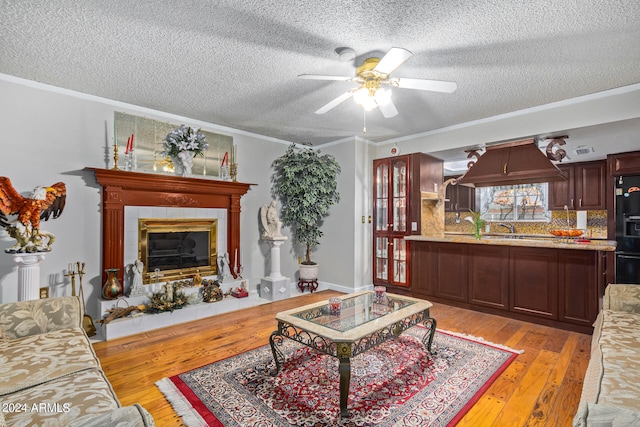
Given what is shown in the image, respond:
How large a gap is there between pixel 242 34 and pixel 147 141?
2.27m

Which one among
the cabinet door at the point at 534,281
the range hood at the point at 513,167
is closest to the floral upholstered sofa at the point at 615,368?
the cabinet door at the point at 534,281

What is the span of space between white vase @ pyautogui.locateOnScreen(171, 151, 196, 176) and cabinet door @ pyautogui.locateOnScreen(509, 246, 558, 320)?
4.14m

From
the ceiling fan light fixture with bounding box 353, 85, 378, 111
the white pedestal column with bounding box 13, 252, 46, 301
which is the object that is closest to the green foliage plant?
the ceiling fan light fixture with bounding box 353, 85, 378, 111

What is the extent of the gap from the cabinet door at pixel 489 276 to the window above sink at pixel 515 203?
2.65 meters

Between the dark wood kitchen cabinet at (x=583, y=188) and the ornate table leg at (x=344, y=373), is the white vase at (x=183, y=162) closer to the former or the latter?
the ornate table leg at (x=344, y=373)

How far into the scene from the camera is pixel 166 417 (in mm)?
1905

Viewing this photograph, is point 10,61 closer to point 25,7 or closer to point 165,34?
point 25,7

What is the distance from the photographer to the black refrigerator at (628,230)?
441cm

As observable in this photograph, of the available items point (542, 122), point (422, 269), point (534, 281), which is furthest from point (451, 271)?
point (542, 122)

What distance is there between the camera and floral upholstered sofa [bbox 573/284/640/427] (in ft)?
2.96

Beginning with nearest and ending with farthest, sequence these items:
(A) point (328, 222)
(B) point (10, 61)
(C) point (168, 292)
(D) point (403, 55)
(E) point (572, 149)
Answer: (D) point (403, 55)
(B) point (10, 61)
(C) point (168, 292)
(E) point (572, 149)
(A) point (328, 222)

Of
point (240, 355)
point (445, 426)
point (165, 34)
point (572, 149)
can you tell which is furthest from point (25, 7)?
point (572, 149)

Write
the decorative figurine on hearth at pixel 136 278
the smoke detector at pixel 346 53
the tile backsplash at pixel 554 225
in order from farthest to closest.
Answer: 1. the tile backsplash at pixel 554 225
2. the decorative figurine on hearth at pixel 136 278
3. the smoke detector at pixel 346 53

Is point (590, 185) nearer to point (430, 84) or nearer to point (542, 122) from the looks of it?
point (542, 122)
